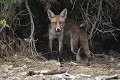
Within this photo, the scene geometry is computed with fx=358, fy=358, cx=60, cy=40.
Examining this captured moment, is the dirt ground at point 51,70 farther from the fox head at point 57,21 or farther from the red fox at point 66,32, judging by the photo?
the fox head at point 57,21

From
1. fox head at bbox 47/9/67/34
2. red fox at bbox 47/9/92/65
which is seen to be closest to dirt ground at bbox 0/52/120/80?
red fox at bbox 47/9/92/65

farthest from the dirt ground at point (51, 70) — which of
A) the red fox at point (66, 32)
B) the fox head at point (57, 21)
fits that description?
the fox head at point (57, 21)

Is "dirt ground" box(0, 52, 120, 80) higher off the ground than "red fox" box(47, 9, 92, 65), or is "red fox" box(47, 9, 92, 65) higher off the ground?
"red fox" box(47, 9, 92, 65)

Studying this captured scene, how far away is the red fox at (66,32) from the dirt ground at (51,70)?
0.55m

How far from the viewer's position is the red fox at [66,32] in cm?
934

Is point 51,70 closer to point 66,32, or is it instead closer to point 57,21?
point 57,21

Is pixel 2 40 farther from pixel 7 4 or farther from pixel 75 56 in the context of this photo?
pixel 75 56

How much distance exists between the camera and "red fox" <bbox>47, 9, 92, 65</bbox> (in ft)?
30.7

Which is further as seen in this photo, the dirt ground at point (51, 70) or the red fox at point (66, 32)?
the red fox at point (66, 32)

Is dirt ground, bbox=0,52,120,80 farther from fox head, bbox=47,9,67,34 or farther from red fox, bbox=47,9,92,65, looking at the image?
fox head, bbox=47,9,67,34

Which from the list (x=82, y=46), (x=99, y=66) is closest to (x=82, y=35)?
(x=82, y=46)

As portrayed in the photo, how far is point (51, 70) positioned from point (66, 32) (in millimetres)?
2281

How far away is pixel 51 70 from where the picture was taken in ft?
25.5

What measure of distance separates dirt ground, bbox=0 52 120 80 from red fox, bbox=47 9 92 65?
1.81 ft
